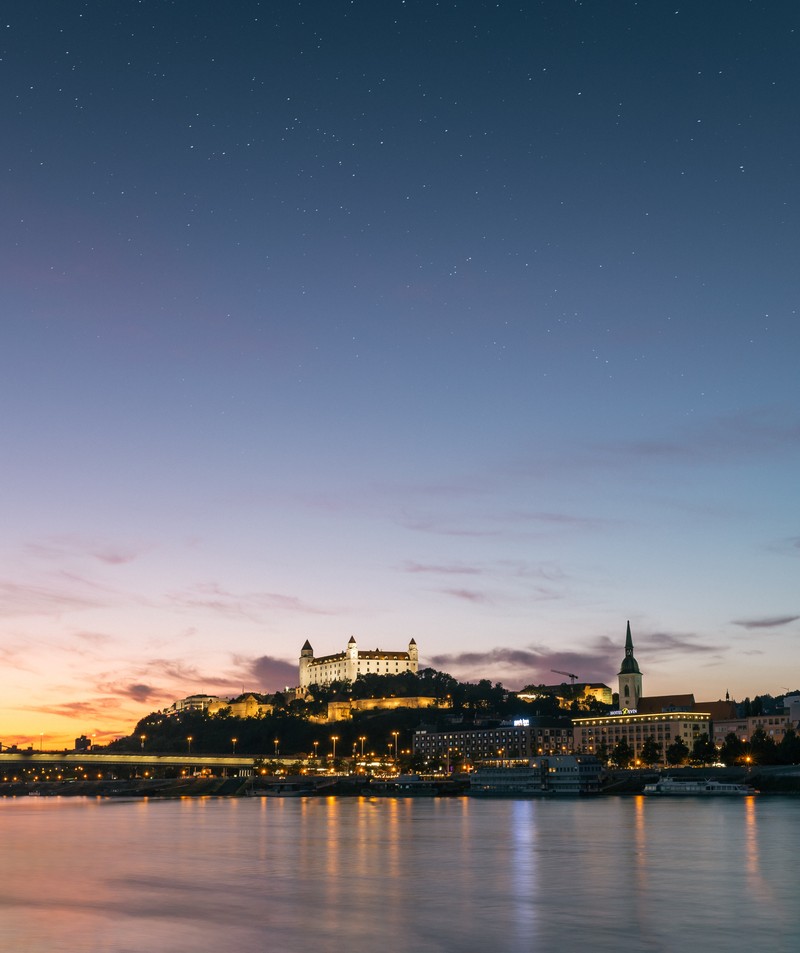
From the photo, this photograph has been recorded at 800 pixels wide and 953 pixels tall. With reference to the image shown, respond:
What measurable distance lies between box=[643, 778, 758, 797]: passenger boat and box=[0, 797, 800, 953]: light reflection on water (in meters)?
63.6

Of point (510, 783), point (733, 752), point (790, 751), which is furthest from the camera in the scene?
point (733, 752)

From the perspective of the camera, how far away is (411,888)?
171ft

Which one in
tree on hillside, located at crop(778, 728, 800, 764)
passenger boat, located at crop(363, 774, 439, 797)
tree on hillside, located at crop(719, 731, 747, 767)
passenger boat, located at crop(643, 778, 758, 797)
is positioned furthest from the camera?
tree on hillside, located at crop(719, 731, 747, 767)

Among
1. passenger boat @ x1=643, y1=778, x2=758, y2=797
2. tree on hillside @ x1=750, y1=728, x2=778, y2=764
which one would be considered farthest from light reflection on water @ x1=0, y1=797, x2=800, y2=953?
tree on hillside @ x1=750, y1=728, x2=778, y2=764

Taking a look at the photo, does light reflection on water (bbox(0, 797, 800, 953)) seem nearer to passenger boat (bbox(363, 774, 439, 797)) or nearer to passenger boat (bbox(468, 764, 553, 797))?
passenger boat (bbox(468, 764, 553, 797))

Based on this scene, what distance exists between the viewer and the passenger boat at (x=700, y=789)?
158 m

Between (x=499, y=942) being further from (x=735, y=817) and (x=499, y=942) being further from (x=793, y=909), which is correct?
(x=735, y=817)

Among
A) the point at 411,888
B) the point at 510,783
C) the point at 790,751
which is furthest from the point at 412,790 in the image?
the point at 411,888

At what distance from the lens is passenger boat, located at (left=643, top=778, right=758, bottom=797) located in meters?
158

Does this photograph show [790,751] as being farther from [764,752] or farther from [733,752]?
[733,752]

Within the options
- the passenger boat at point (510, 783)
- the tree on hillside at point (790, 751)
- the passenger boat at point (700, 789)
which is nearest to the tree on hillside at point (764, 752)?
the tree on hillside at point (790, 751)

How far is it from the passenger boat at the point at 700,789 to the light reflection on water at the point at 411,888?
6362cm

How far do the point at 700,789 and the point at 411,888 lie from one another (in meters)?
119

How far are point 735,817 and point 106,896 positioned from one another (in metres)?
69.3
